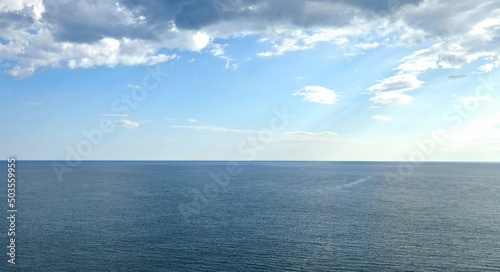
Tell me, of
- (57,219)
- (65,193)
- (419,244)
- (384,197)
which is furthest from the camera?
(65,193)

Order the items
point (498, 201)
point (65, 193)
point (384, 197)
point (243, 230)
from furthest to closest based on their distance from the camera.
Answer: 1. point (65, 193)
2. point (384, 197)
3. point (498, 201)
4. point (243, 230)

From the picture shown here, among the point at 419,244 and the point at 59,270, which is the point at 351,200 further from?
the point at 59,270

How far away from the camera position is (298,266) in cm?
6219

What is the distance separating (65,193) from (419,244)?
13479cm

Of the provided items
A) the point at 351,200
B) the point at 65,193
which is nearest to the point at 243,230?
the point at 351,200

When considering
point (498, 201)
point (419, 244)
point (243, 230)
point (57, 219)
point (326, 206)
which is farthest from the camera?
point (498, 201)

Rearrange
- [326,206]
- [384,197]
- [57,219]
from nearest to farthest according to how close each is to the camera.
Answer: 1. [57,219]
2. [326,206]
3. [384,197]

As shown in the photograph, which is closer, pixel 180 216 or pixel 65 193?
pixel 180 216

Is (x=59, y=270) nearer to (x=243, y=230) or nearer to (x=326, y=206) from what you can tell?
(x=243, y=230)

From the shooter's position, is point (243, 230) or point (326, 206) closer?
point (243, 230)

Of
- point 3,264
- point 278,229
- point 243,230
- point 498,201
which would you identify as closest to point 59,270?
point 3,264

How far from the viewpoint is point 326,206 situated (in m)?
119

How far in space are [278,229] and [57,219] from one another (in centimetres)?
5739

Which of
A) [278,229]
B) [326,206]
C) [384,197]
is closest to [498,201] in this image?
[384,197]
